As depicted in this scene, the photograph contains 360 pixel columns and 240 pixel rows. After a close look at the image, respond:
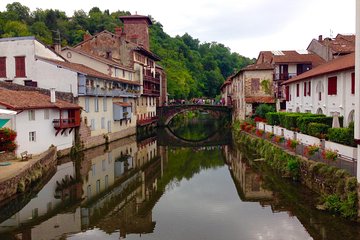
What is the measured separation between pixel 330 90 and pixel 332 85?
0.51m

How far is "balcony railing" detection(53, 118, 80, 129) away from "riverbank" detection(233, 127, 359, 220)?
17262 mm

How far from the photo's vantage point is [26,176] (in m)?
21.8

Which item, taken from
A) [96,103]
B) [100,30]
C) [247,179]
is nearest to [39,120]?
[96,103]

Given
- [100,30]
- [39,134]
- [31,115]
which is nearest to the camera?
[31,115]

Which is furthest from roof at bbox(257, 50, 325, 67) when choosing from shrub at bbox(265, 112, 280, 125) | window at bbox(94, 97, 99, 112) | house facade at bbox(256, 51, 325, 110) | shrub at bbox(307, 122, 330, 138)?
shrub at bbox(307, 122, 330, 138)

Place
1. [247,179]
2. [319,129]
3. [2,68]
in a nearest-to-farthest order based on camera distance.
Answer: [319,129] → [247,179] → [2,68]

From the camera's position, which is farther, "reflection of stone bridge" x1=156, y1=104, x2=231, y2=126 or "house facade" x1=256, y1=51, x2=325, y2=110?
"reflection of stone bridge" x1=156, y1=104, x2=231, y2=126

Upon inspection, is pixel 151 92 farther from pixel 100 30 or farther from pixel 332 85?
pixel 100 30

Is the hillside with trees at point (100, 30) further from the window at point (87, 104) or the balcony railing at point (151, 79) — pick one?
the window at point (87, 104)

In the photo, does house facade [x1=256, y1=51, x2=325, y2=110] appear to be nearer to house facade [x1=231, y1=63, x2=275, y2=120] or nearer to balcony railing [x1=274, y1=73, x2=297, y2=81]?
balcony railing [x1=274, y1=73, x2=297, y2=81]

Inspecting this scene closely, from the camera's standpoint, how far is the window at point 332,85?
3019cm

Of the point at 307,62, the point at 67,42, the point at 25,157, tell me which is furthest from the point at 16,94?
the point at 67,42

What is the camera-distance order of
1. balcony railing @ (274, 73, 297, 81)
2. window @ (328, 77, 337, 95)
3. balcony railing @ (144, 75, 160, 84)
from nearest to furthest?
window @ (328, 77, 337, 95) < balcony railing @ (274, 73, 297, 81) < balcony railing @ (144, 75, 160, 84)

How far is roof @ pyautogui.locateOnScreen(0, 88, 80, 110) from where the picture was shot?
26266 millimetres
